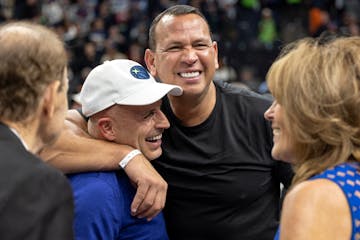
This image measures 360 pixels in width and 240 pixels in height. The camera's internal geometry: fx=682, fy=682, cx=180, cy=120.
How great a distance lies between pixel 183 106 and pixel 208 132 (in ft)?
0.51

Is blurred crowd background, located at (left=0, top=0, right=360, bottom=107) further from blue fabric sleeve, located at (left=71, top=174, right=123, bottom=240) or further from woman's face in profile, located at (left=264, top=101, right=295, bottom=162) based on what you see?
woman's face in profile, located at (left=264, top=101, right=295, bottom=162)

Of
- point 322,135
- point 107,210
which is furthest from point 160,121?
point 322,135

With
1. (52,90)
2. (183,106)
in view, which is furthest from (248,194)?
(52,90)

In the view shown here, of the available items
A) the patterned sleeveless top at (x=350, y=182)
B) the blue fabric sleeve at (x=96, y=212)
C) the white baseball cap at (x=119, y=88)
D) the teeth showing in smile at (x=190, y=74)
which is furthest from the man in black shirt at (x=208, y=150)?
the patterned sleeveless top at (x=350, y=182)

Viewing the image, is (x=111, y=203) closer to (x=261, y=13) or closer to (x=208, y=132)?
(x=208, y=132)

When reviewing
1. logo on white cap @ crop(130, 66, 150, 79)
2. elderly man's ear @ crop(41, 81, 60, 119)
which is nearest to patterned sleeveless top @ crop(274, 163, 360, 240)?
elderly man's ear @ crop(41, 81, 60, 119)

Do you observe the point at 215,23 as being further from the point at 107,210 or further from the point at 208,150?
the point at 107,210

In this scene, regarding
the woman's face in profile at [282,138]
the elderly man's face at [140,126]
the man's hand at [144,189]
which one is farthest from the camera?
the elderly man's face at [140,126]

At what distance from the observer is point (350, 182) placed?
1811mm

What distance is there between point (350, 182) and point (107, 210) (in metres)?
0.83

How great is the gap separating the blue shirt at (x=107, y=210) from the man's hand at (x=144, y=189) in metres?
0.03

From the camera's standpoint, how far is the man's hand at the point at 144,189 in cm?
238

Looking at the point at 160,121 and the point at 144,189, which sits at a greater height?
the point at 160,121

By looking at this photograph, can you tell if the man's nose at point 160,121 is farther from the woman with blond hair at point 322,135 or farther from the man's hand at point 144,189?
the woman with blond hair at point 322,135
